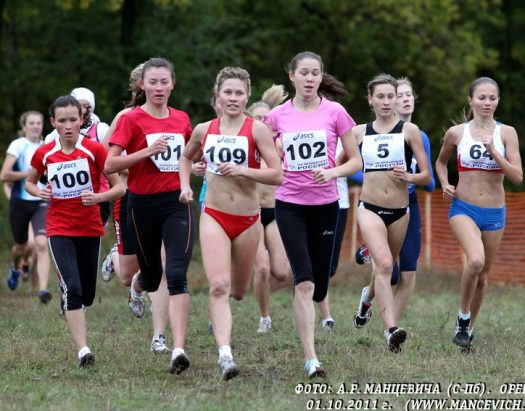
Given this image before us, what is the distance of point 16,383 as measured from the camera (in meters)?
7.56

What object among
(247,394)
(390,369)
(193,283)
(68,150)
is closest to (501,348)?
(390,369)

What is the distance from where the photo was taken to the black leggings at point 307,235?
7867 mm

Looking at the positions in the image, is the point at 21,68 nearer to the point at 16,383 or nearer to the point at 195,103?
the point at 195,103

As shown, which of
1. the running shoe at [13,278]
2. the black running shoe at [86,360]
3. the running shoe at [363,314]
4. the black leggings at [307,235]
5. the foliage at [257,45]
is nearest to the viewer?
the black leggings at [307,235]

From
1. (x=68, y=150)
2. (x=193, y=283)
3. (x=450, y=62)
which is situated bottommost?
(x=193, y=283)

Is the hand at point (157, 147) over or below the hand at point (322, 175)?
over

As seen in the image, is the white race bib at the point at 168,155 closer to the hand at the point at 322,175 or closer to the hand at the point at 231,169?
the hand at the point at 231,169

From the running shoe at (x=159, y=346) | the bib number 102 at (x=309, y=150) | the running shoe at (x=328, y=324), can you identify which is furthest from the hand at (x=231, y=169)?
the running shoe at (x=328, y=324)

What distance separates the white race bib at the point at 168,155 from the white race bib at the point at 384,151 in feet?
6.18

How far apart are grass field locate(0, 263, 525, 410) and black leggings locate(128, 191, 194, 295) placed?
722 millimetres

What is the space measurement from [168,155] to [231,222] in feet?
3.00

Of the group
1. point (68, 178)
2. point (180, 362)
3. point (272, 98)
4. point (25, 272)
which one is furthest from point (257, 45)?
point (180, 362)

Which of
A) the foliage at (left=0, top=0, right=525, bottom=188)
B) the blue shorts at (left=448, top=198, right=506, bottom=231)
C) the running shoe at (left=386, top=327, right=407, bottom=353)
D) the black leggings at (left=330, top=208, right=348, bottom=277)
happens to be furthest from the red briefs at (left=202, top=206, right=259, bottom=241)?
the foliage at (left=0, top=0, right=525, bottom=188)

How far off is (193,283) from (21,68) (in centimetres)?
1342
